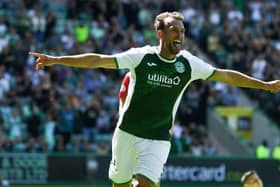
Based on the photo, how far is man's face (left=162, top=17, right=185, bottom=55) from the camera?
9.90m

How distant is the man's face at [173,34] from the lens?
32.5 feet

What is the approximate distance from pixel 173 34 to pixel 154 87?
2.01ft

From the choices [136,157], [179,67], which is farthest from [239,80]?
[136,157]

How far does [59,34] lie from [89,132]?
373cm

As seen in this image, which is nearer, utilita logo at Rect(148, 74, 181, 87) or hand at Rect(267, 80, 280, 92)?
utilita logo at Rect(148, 74, 181, 87)

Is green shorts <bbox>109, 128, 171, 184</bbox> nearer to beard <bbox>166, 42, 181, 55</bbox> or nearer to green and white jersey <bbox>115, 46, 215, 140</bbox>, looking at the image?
green and white jersey <bbox>115, 46, 215, 140</bbox>

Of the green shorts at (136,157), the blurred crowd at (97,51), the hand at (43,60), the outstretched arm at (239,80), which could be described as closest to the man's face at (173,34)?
the outstretched arm at (239,80)

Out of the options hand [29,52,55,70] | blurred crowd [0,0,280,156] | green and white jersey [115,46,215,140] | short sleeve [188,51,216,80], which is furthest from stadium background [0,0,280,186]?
hand [29,52,55,70]

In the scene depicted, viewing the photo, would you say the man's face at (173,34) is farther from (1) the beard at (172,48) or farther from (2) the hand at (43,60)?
(2) the hand at (43,60)

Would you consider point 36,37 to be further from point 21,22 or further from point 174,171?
point 174,171

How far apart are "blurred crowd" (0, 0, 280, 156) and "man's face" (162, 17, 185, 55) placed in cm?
1560

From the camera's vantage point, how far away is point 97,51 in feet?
93.5

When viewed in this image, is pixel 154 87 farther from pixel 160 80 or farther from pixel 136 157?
pixel 136 157

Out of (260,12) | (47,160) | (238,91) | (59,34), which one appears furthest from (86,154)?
(260,12)
